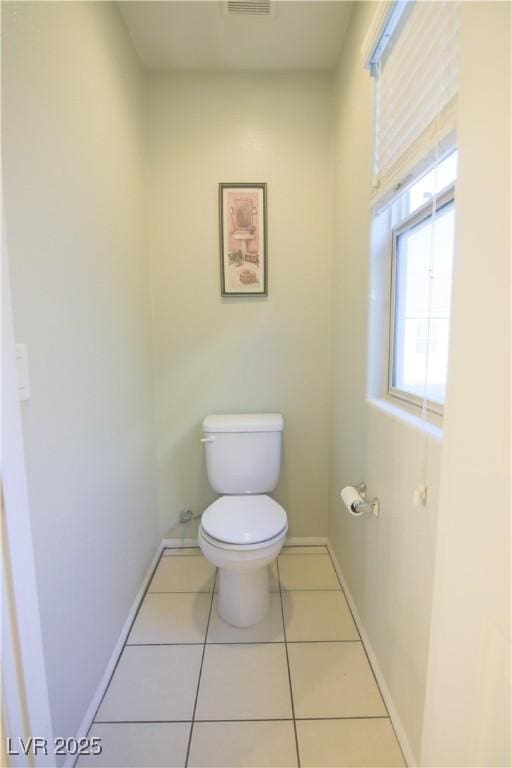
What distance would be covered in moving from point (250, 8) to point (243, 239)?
2.86ft

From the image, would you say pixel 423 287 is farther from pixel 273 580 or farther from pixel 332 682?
pixel 273 580

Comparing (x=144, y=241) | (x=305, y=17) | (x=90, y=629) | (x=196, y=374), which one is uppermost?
(x=305, y=17)

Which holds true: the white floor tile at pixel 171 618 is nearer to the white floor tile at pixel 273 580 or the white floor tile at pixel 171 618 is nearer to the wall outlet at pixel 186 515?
the white floor tile at pixel 273 580

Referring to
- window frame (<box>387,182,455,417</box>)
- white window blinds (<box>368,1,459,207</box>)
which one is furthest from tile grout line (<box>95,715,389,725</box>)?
white window blinds (<box>368,1,459,207</box>)

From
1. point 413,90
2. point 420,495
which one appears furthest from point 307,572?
point 413,90

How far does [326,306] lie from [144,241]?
1.01m

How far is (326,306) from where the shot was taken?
1867mm

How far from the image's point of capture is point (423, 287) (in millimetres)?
1105

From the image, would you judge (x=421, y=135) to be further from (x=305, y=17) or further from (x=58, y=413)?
(x=58, y=413)

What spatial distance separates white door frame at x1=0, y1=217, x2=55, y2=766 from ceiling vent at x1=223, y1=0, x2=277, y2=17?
4.85 feet

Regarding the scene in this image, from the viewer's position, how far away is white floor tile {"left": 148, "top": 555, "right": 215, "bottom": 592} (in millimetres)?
1679

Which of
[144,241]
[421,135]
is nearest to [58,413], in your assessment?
[144,241]

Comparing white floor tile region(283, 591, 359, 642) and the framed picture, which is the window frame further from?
white floor tile region(283, 591, 359, 642)

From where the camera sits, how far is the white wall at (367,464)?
0.93 metres
